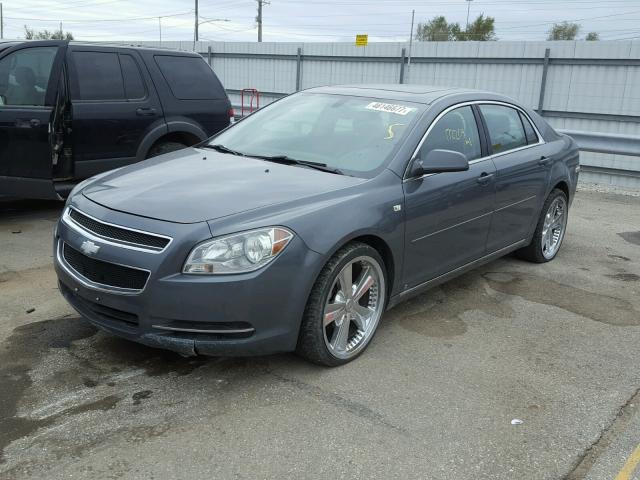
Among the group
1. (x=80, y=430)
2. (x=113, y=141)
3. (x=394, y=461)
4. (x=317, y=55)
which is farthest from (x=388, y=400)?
(x=317, y=55)

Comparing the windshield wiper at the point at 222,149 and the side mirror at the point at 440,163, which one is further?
the windshield wiper at the point at 222,149

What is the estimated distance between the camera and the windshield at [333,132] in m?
4.06

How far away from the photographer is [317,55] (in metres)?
16.2

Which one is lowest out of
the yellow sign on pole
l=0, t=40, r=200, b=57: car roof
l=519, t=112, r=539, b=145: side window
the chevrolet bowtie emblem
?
the chevrolet bowtie emblem

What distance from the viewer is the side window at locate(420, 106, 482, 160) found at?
4.30 meters

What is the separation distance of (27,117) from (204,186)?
3.53 metres

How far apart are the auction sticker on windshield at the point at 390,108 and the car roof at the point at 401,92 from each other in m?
0.12

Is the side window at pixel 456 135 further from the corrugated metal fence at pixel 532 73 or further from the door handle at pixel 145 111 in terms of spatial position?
the corrugated metal fence at pixel 532 73

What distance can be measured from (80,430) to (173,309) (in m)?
0.70

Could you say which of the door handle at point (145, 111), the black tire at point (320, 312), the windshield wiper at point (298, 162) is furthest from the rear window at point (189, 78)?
the black tire at point (320, 312)

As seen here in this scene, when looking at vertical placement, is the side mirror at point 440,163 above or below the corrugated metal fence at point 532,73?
below

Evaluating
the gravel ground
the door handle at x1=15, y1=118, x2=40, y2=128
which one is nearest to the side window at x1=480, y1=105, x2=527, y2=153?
the gravel ground

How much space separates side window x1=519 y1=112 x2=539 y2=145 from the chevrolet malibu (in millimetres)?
273

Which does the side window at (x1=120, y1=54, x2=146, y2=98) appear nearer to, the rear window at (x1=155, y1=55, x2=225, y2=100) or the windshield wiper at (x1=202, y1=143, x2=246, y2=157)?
the rear window at (x1=155, y1=55, x2=225, y2=100)
